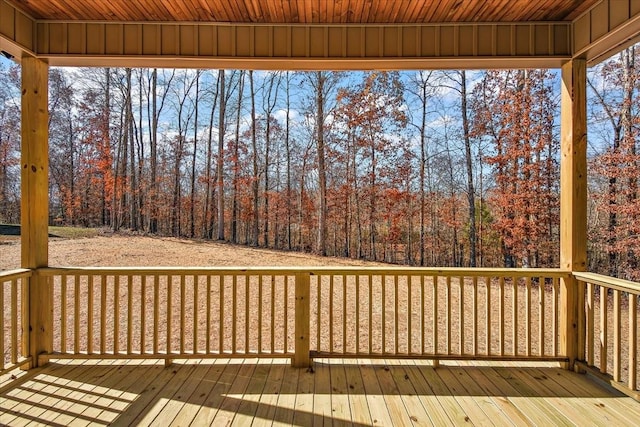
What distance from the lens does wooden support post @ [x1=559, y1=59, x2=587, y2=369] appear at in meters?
2.86

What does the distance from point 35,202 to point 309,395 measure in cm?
283

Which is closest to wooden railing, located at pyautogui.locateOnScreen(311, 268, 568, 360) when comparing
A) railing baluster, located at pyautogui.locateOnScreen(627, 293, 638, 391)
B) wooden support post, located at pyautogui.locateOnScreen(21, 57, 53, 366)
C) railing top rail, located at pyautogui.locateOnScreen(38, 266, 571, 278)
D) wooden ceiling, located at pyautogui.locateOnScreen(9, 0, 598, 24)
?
railing top rail, located at pyautogui.locateOnScreen(38, 266, 571, 278)

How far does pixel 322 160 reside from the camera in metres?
7.81

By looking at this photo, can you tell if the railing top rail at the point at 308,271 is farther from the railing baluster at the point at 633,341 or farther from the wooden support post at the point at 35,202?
the railing baluster at the point at 633,341

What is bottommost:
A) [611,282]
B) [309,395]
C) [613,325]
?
[309,395]

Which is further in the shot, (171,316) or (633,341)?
(171,316)

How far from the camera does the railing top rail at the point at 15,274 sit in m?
2.56

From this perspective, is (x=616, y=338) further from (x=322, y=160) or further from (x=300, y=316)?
(x=322, y=160)

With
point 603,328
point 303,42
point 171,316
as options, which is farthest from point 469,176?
point 171,316

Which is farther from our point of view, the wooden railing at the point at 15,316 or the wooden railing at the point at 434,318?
the wooden railing at the point at 434,318

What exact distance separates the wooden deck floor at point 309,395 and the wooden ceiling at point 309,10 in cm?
300

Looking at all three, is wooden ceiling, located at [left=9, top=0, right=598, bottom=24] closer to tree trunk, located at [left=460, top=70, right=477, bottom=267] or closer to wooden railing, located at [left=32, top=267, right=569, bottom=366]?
wooden railing, located at [left=32, top=267, right=569, bottom=366]

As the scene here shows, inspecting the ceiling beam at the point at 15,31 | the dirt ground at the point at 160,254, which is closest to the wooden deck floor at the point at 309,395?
the ceiling beam at the point at 15,31

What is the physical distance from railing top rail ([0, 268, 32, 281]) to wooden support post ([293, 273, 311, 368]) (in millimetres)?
2294
